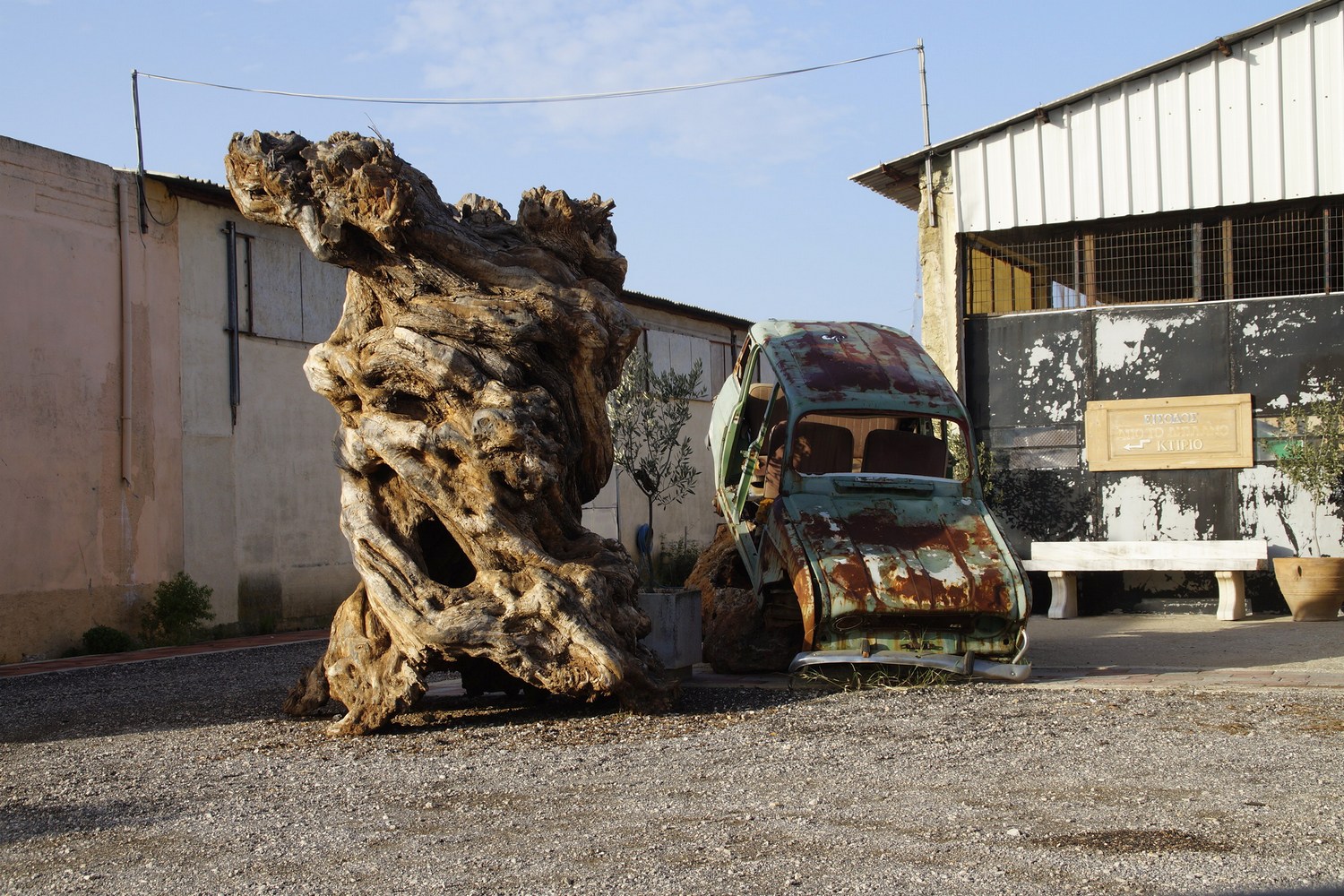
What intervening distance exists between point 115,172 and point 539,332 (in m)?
9.12

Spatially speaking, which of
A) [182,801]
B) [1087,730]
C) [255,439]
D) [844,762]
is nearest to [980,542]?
[1087,730]

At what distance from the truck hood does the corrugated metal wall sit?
7.04 m

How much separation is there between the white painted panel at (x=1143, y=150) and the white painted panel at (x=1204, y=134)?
1.28ft

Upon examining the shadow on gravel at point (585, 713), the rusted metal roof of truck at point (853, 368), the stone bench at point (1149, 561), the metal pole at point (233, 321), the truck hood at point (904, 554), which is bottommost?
the shadow on gravel at point (585, 713)

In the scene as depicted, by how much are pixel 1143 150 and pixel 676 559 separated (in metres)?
12.5

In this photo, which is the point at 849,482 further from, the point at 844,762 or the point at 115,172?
the point at 115,172

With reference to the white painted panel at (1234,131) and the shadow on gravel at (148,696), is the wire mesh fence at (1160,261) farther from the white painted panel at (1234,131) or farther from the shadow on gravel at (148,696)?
the shadow on gravel at (148,696)

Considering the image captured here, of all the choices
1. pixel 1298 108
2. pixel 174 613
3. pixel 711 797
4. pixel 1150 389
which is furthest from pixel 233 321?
pixel 1298 108

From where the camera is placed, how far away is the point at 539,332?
9.12 m

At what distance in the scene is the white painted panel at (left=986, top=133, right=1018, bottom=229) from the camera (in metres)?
16.7

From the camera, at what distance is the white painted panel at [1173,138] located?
15.8 metres

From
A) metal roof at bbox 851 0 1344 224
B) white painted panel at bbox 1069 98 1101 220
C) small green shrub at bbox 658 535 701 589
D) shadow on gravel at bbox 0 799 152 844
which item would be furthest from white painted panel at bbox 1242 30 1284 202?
shadow on gravel at bbox 0 799 152 844

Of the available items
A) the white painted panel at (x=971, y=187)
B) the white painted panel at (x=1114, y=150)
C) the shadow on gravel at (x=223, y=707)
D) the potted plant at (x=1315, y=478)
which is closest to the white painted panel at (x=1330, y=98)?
the white painted panel at (x=1114, y=150)

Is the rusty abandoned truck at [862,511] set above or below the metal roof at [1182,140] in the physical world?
below
